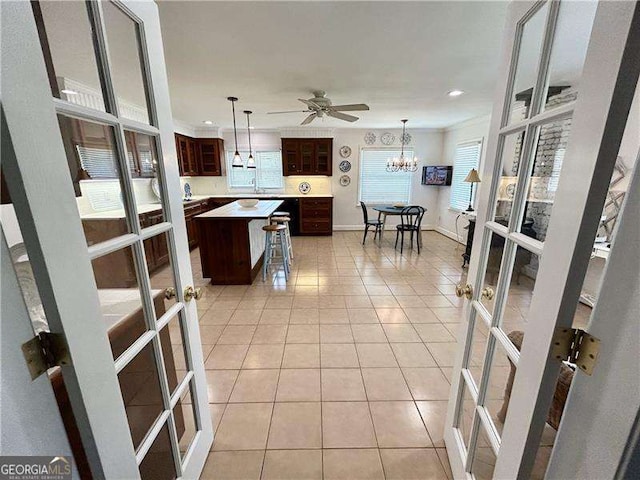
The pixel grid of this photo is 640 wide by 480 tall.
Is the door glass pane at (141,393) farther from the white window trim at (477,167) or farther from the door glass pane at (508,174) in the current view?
the white window trim at (477,167)

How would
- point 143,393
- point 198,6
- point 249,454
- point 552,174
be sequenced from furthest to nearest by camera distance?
point 198,6
point 249,454
point 143,393
point 552,174

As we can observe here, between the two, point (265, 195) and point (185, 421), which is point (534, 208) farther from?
point (265, 195)

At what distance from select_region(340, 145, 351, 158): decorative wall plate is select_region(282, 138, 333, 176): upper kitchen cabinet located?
1.25 feet

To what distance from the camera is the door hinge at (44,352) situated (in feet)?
1.75

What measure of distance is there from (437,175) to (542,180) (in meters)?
6.02

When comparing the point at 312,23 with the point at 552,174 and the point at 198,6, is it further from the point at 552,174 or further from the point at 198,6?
the point at 552,174

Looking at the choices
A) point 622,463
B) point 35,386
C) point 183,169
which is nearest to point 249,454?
point 35,386

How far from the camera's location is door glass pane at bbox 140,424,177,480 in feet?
3.15

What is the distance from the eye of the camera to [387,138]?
6.48 metres

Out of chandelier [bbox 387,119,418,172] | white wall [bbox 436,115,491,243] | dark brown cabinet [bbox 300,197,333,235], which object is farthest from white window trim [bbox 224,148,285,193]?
white wall [bbox 436,115,491,243]

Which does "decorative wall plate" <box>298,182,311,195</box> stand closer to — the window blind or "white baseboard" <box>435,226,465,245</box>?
"white baseboard" <box>435,226,465,245</box>

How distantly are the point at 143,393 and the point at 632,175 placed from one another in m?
1.49

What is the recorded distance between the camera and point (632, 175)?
0.52 meters

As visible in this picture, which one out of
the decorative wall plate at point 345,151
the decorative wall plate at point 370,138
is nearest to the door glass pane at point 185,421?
the decorative wall plate at point 345,151
